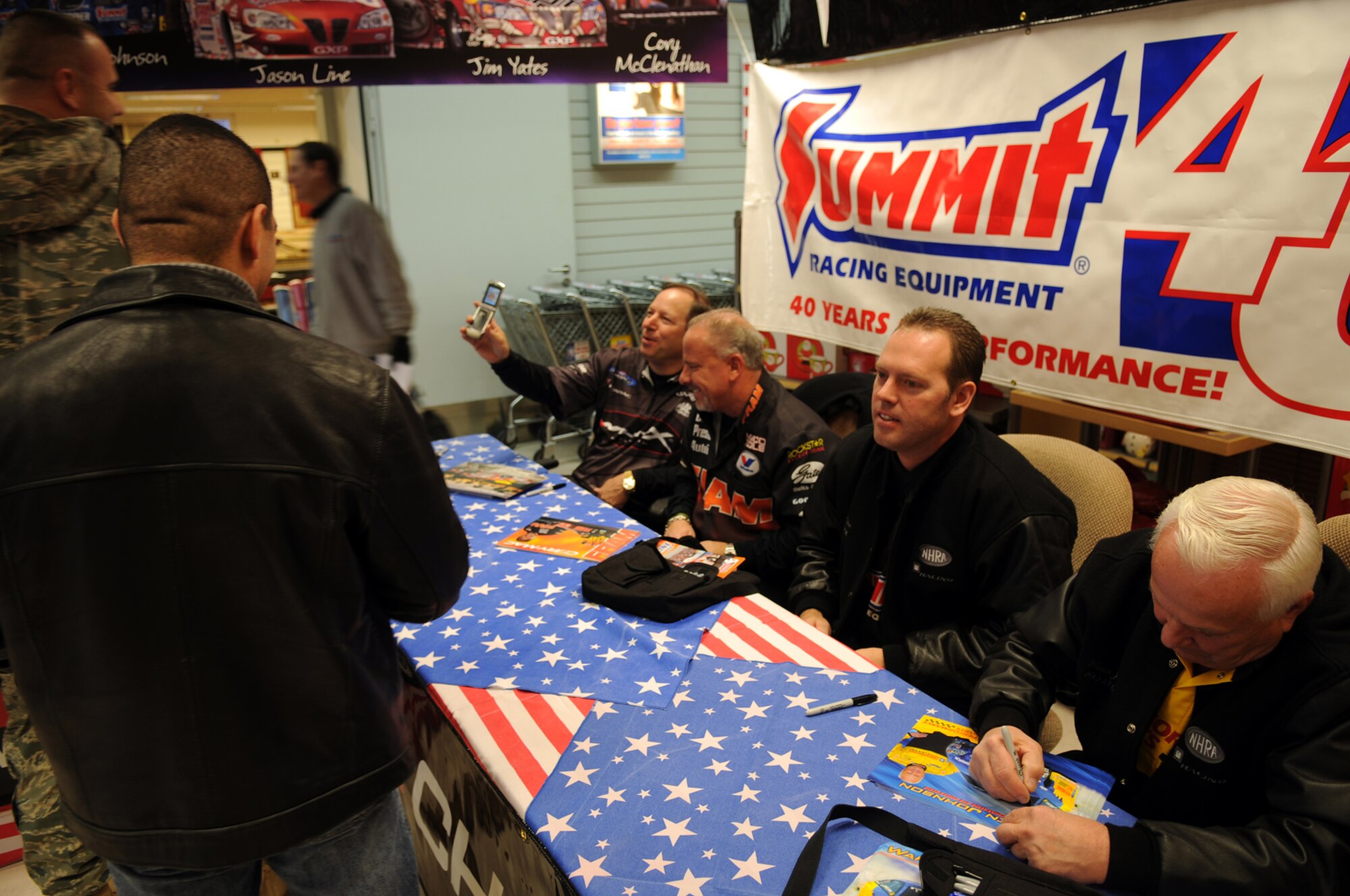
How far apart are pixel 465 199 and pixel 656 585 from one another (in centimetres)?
512

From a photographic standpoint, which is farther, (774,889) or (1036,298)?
(1036,298)

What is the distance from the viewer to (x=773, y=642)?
1976mm

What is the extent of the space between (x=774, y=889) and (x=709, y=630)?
815 mm

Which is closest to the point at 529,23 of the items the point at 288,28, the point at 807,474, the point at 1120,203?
the point at 288,28

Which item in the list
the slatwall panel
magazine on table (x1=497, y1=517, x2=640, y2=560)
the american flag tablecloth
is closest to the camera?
the american flag tablecloth

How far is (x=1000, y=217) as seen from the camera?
2869mm

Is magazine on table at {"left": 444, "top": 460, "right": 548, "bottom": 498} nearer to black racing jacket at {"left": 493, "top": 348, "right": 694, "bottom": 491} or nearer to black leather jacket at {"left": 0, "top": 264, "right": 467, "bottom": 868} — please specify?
black racing jacket at {"left": 493, "top": 348, "right": 694, "bottom": 491}

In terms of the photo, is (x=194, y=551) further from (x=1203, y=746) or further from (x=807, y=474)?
(x=807, y=474)

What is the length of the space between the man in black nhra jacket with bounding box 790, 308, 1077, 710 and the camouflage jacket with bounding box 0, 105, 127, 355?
2127mm

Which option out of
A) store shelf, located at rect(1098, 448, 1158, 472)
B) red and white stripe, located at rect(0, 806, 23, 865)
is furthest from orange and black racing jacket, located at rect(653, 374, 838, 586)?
store shelf, located at rect(1098, 448, 1158, 472)

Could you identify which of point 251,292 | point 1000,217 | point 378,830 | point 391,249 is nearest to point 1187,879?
point 378,830

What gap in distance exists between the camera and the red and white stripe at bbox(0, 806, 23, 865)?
266 cm

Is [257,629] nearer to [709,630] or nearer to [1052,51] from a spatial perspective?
[709,630]

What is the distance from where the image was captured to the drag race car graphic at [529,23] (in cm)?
360
